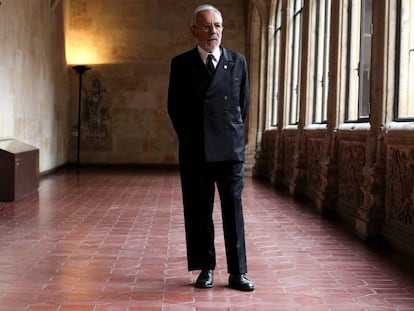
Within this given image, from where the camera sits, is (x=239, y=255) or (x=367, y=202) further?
(x=367, y=202)

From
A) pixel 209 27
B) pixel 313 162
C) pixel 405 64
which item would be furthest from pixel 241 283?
pixel 313 162

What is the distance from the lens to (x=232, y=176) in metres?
3.80

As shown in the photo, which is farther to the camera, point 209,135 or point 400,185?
point 400,185

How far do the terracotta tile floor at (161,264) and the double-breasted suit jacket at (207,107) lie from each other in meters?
0.90

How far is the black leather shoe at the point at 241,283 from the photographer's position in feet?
12.4

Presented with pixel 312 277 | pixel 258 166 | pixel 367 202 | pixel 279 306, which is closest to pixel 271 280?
pixel 312 277

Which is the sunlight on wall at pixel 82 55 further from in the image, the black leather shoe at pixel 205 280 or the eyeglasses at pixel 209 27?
the black leather shoe at pixel 205 280

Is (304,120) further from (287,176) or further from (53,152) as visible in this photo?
(53,152)

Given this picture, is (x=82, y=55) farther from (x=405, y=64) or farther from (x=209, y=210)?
(x=209, y=210)

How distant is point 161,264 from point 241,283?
0.94 metres

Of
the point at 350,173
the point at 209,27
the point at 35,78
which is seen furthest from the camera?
the point at 35,78

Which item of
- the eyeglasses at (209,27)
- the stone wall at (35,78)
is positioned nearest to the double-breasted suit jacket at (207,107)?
the eyeglasses at (209,27)

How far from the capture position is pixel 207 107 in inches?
146

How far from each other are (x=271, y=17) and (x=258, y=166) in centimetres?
339
